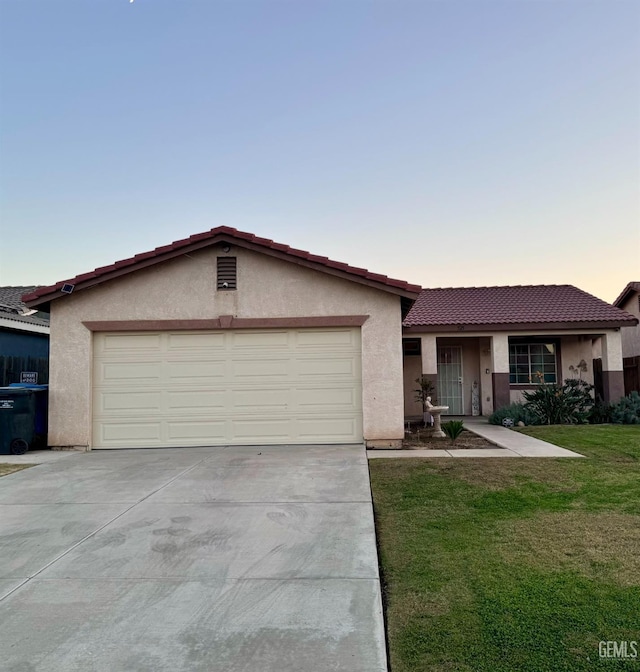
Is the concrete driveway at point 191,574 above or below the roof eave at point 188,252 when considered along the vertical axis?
below

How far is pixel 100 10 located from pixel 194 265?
5229mm

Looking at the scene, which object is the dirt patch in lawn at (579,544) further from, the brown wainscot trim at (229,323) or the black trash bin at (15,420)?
the black trash bin at (15,420)

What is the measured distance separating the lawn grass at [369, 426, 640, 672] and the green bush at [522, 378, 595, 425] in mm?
7153

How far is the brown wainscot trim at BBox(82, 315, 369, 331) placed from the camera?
10.6 m

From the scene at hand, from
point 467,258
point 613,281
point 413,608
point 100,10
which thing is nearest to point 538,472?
point 413,608

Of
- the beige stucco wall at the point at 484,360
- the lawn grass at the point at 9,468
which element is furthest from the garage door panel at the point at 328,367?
the beige stucco wall at the point at 484,360

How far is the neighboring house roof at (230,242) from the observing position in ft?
34.0

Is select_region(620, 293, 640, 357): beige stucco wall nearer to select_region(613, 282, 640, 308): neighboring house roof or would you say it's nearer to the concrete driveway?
select_region(613, 282, 640, 308): neighboring house roof

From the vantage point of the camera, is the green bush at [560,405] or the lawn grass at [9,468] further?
the green bush at [560,405]

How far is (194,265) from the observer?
35.4ft

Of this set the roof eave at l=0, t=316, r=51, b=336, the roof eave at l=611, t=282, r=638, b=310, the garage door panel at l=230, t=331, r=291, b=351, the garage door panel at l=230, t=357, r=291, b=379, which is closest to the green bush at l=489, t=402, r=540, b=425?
the garage door panel at l=230, t=357, r=291, b=379

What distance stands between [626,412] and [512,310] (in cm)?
466

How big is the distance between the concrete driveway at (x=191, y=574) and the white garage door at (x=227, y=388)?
303 centimetres

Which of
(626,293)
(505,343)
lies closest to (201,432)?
(505,343)
